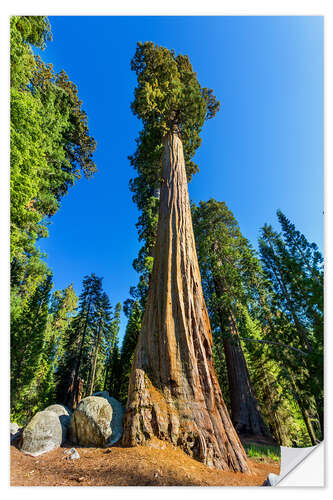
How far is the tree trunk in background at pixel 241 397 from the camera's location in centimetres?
551

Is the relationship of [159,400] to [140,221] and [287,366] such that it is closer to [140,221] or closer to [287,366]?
[287,366]

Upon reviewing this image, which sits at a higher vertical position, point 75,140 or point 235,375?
point 75,140

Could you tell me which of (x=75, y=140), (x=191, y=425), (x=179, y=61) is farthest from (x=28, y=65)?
(x=191, y=425)

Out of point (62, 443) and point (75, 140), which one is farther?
point (75, 140)

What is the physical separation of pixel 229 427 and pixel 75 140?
966 centimetres

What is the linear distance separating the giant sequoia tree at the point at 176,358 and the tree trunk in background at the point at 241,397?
8.87 ft

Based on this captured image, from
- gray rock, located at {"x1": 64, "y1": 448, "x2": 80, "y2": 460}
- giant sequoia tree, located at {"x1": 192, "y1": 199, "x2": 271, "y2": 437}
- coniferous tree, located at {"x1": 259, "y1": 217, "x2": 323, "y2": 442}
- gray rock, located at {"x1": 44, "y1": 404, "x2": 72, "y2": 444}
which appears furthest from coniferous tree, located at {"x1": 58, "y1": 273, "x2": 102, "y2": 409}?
coniferous tree, located at {"x1": 259, "y1": 217, "x2": 323, "y2": 442}

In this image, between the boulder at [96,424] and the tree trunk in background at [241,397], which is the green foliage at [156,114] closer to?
the tree trunk in background at [241,397]

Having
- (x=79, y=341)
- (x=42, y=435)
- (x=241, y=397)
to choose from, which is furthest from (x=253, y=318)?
(x=79, y=341)

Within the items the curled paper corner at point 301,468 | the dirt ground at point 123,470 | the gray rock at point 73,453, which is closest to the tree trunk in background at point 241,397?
the curled paper corner at point 301,468

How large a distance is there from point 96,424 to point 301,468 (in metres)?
2.36

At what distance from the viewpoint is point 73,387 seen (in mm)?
11945
